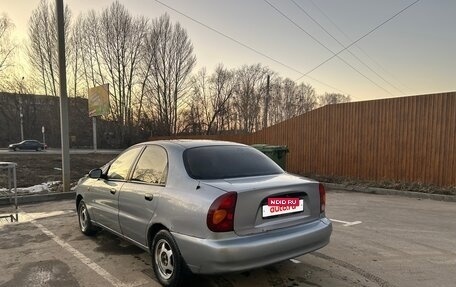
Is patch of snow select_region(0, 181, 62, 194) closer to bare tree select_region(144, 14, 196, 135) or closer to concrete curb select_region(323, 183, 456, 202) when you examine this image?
concrete curb select_region(323, 183, 456, 202)

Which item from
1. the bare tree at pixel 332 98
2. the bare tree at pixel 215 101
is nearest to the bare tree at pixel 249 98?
the bare tree at pixel 215 101

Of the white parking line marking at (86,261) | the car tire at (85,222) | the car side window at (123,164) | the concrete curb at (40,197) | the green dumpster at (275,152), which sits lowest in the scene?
the concrete curb at (40,197)

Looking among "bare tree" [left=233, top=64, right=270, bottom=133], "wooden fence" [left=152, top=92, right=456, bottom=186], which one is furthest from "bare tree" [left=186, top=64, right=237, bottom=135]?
"wooden fence" [left=152, top=92, right=456, bottom=186]

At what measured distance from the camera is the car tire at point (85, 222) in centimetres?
569

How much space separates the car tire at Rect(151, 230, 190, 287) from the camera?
11.3 feet

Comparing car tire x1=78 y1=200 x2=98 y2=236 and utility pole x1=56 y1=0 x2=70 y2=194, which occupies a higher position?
utility pole x1=56 y1=0 x2=70 y2=194

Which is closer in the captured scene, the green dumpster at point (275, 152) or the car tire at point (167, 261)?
the car tire at point (167, 261)

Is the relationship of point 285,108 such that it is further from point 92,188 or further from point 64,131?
point 92,188

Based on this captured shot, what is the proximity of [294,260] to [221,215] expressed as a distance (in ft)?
5.89

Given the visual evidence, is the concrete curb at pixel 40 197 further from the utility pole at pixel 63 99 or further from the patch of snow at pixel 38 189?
the patch of snow at pixel 38 189

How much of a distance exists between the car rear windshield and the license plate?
56 centimetres

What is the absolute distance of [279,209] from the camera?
11.3ft

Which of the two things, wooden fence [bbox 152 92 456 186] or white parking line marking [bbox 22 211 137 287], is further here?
wooden fence [bbox 152 92 456 186]

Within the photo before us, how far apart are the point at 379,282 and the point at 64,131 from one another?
928cm
